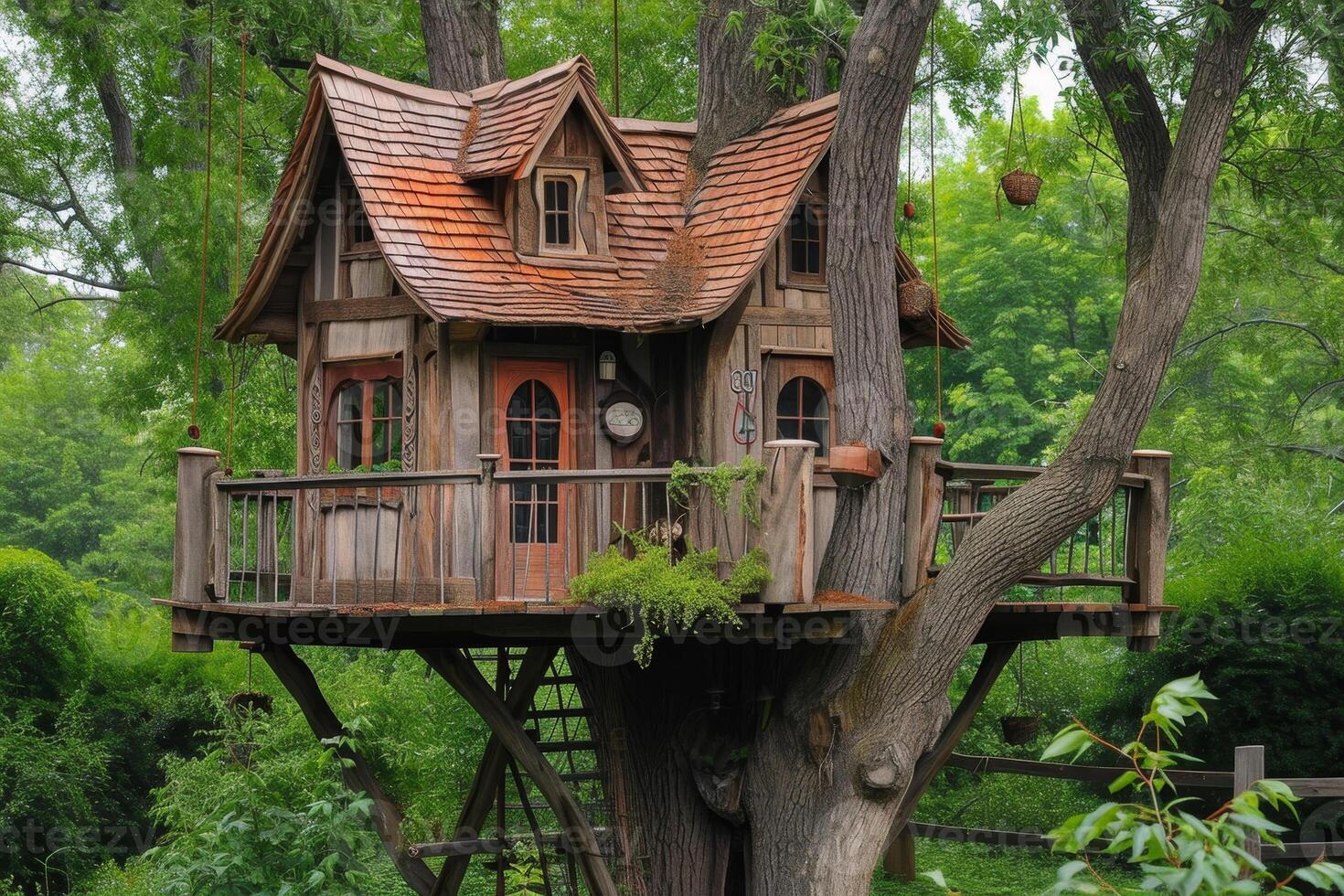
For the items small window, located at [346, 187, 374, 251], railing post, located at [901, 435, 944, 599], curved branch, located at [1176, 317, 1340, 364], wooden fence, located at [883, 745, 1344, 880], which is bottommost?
wooden fence, located at [883, 745, 1344, 880]

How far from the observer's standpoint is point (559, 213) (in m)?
11.7

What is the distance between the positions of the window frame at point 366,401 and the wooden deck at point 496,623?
1.53 m

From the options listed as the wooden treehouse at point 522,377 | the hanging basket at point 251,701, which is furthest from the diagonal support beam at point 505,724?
the hanging basket at point 251,701

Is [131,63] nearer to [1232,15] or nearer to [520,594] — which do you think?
[520,594]

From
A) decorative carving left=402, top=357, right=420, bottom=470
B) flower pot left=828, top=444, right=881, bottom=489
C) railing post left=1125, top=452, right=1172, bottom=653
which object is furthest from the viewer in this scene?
railing post left=1125, top=452, right=1172, bottom=653

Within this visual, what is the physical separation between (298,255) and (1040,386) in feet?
63.5

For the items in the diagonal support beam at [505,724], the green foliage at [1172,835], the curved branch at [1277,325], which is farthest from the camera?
the curved branch at [1277,325]

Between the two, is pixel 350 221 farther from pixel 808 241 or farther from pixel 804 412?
pixel 804 412

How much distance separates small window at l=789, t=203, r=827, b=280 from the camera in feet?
39.4

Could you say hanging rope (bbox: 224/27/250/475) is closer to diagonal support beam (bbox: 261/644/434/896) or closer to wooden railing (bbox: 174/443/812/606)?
wooden railing (bbox: 174/443/812/606)

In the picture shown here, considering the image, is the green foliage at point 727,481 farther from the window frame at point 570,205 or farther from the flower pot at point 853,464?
the window frame at point 570,205

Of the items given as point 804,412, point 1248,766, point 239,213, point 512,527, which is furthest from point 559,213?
point 1248,766

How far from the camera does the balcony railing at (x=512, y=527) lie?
31.6 feet

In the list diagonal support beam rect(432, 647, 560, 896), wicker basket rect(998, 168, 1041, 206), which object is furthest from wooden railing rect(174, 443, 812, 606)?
wicker basket rect(998, 168, 1041, 206)
